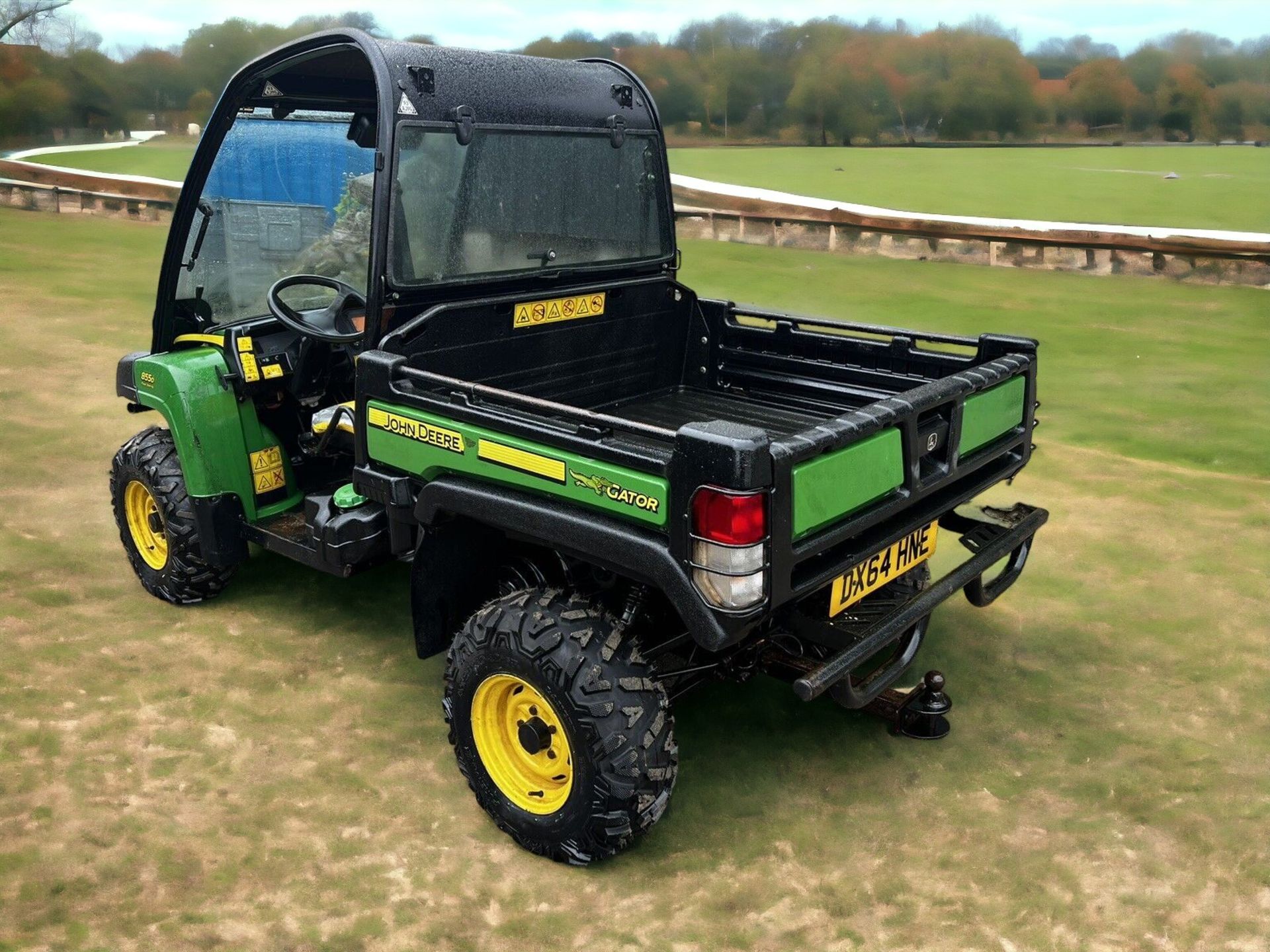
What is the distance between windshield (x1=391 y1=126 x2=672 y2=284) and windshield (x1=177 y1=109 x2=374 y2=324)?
2.20ft

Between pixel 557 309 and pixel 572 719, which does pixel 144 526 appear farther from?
pixel 572 719

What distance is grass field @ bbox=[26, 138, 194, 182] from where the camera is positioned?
90.1 feet

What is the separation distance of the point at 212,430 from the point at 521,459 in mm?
1709

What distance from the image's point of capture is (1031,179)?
28.4 metres

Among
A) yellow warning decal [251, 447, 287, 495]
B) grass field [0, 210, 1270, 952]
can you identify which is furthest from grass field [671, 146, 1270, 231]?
yellow warning decal [251, 447, 287, 495]

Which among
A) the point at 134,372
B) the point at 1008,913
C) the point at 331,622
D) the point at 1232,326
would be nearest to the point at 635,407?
the point at 331,622

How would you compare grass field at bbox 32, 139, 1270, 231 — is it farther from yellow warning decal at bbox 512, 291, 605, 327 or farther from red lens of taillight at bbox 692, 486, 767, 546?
red lens of taillight at bbox 692, 486, 767, 546

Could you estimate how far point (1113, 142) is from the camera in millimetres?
41938

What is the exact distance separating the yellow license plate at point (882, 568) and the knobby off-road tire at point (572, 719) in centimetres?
61

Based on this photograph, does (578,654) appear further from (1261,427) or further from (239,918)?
(1261,427)

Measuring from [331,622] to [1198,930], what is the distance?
3314 millimetres

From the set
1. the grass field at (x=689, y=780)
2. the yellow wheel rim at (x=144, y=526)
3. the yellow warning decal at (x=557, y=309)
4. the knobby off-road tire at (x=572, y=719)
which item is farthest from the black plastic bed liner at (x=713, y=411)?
the yellow wheel rim at (x=144, y=526)

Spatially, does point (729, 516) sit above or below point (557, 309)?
below

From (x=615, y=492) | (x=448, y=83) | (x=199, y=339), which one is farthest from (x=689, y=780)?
(x=199, y=339)
